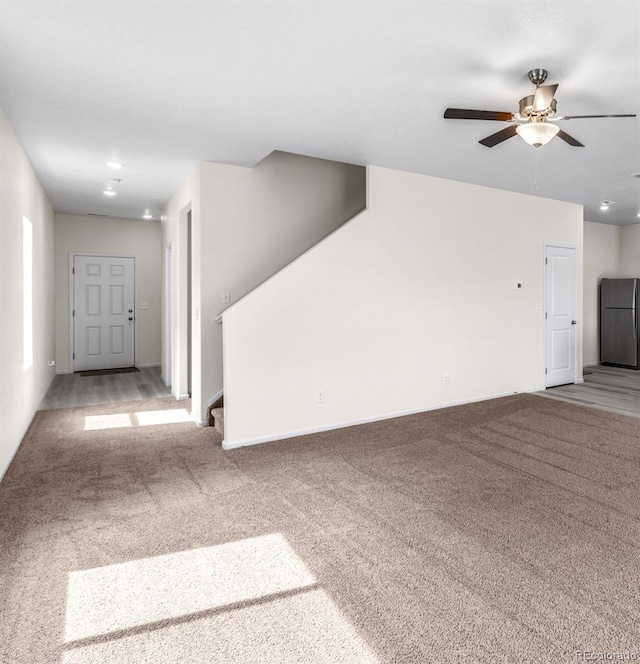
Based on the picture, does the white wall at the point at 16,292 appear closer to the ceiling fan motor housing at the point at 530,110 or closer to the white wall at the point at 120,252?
the white wall at the point at 120,252

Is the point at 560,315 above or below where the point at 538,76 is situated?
below

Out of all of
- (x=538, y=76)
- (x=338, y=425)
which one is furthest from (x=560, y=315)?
(x=538, y=76)

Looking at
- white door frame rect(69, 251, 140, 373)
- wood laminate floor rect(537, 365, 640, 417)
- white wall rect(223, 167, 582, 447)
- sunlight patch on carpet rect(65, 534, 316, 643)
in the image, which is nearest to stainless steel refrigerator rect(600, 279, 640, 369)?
wood laminate floor rect(537, 365, 640, 417)

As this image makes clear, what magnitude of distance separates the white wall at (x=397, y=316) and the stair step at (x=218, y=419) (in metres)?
0.27

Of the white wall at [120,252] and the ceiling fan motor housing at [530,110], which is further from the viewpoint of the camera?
the white wall at [120,252]

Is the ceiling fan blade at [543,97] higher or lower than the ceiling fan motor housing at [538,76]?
lower

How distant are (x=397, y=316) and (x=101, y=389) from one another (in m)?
4.17

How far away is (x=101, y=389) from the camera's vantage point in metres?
6.24

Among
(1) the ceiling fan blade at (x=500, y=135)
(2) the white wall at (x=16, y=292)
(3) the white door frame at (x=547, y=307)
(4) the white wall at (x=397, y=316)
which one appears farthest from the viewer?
(3) the white door frame at (x=547, y=307)

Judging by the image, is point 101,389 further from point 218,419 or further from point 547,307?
point 547,307

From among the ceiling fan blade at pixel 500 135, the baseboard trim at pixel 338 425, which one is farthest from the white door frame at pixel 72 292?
the ceiling fan blade at pixel 500 135

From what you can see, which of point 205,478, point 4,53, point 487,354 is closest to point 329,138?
point 4,53

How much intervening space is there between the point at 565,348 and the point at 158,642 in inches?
253

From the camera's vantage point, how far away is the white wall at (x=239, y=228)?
4422mm
